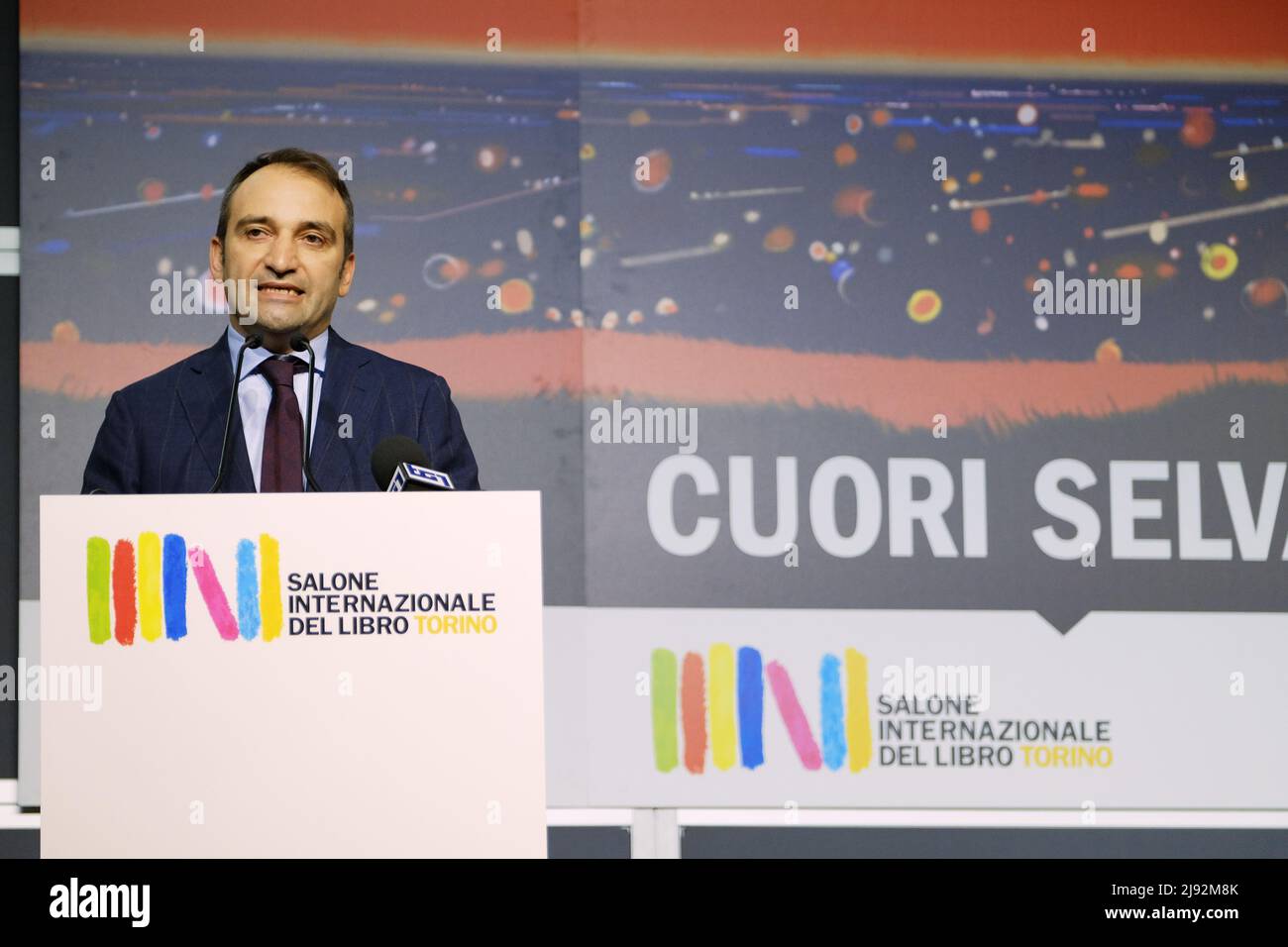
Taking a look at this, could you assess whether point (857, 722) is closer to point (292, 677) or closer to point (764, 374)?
point (764, 374)

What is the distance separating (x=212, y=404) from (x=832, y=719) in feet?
5.92

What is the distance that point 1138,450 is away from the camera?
153 inches

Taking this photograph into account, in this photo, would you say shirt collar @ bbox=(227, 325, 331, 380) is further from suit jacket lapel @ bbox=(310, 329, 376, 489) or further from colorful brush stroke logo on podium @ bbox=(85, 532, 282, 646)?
colorful brush stroke logo on podium @ bbox=(85, 532, 282, 646)

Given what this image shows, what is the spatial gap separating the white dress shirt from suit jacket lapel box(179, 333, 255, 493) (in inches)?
0.8

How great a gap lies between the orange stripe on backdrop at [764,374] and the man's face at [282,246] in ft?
0.71

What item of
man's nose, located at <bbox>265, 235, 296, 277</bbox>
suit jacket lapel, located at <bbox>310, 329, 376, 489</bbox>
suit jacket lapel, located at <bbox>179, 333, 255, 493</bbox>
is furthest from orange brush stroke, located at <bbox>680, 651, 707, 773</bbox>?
man's nose, located at <bbox>265, 235, 296, 277</bbox>

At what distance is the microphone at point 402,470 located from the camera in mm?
2174

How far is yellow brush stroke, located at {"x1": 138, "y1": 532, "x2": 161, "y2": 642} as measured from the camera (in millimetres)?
2059

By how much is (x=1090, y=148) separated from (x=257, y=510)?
2.72m

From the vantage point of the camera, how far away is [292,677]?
6.75 ft
